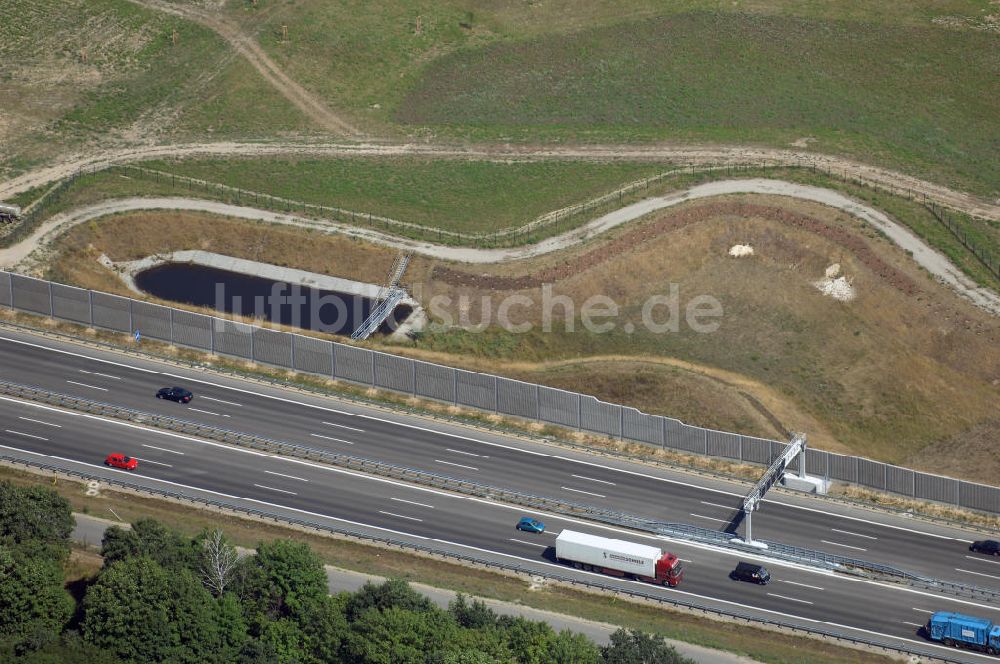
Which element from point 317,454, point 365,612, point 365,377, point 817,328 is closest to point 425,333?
point 365,377

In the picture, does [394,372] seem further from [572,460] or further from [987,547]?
[987,547]

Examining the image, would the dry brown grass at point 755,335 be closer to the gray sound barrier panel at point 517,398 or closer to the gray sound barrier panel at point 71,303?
the gray sound barrier panel at point 517,398

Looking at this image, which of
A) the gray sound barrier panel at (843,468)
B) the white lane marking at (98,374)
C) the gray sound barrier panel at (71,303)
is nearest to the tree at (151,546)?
the white lane marking at (98,374)

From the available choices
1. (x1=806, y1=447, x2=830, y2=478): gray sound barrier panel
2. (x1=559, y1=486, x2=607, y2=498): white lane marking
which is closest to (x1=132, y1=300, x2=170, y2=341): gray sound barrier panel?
(x1=559, y1=486, x2=607, y2=498): white lane marking

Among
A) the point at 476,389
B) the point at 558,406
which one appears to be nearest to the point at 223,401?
the point at 476,389

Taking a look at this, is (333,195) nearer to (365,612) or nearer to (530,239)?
(530,239)

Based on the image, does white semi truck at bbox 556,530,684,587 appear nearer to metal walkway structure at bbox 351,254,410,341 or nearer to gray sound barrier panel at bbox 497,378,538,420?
gray sound barrier panel at bbox 497,378,538,420
